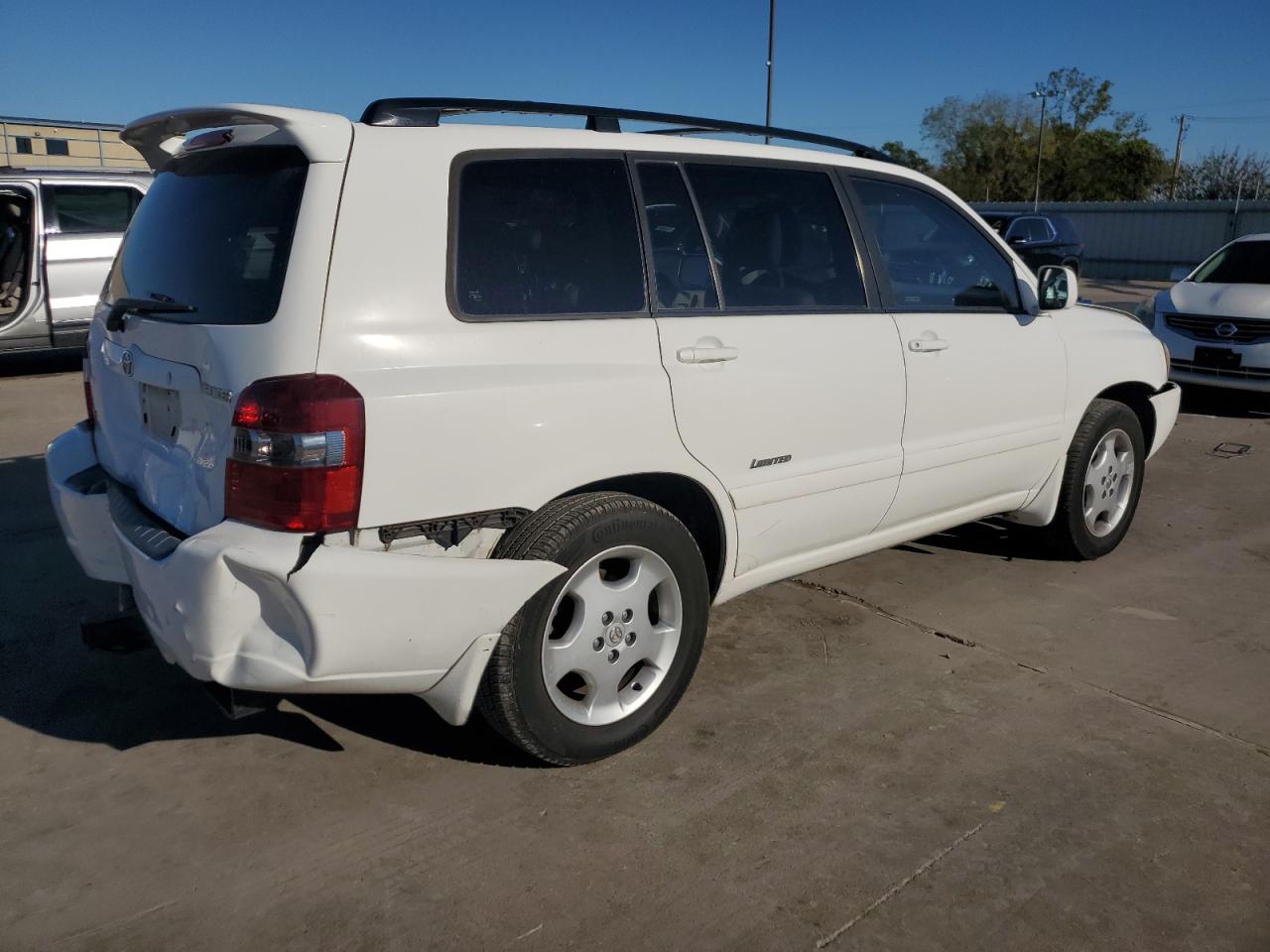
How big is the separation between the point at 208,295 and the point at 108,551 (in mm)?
902

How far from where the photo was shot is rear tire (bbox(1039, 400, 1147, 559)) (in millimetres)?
4934

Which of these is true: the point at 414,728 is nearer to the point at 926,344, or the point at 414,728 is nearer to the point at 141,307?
the point at 141,307

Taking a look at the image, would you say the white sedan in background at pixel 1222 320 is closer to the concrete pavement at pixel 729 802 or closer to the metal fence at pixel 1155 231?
the concrete pavement at pixel 729 802

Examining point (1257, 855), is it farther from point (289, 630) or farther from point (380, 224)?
point (380, 224)

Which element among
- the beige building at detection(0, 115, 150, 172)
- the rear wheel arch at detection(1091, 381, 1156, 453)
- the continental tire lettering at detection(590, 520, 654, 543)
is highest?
the beige building at detection(0, 115, 150, 172)

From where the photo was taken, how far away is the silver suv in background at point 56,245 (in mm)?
9875

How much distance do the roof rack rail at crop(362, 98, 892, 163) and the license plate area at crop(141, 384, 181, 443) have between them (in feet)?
3.02

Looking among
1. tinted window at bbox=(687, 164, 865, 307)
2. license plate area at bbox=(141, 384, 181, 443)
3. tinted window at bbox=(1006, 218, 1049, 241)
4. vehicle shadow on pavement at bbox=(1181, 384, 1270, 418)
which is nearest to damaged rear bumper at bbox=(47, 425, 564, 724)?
license plate area at bbox=(141, 384, 181, 443)

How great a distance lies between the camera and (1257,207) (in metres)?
26.8

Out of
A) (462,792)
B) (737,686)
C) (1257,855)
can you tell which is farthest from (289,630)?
(1257,855)

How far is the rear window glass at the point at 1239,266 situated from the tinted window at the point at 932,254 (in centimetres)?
654

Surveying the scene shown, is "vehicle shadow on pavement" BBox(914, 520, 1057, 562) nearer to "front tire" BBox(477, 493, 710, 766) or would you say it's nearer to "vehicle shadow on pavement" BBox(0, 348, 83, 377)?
"front tire" BBox(477, 493, 710, 766)

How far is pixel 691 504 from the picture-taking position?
11.6ft

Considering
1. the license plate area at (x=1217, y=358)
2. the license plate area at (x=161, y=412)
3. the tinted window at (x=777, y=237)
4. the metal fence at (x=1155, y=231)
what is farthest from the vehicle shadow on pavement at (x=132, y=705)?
the metal fence at (x=1155, y=231)
